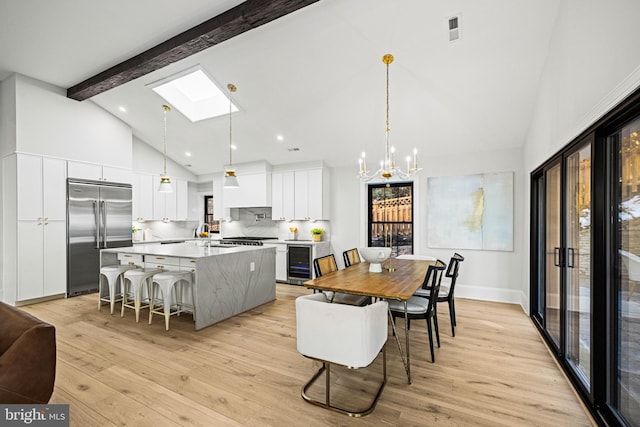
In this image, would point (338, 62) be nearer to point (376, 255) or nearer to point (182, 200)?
point (376, 255)

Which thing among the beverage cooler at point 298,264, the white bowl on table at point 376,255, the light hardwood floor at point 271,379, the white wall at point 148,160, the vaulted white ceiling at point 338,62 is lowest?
the light hardwood floor at point 271,379

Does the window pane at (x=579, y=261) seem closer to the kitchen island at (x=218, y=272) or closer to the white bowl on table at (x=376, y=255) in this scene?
the white bowl on table at (x=376, y=255)

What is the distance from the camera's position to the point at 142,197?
6.28 m

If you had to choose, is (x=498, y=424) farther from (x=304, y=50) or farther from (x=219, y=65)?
(x=219, y=65)

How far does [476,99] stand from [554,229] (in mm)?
1854

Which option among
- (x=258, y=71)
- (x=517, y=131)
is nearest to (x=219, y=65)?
(x=258, y=71)

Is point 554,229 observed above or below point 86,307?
above

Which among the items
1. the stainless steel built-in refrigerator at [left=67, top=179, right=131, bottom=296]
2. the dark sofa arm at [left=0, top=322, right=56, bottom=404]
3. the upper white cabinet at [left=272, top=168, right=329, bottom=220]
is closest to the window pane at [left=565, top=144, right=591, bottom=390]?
the dark sofa arm at [left=0, top=322, right=56, bottom=404]

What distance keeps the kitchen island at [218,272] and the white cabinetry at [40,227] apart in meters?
1.00

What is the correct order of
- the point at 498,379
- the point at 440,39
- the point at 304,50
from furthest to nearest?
the point at 304,50
the point at 440,39
the point at 498,379

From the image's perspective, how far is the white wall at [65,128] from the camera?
4367 millimetres

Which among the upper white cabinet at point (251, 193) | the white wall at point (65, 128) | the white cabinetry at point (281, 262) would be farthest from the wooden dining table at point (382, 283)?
the white wall at point (65, 128)

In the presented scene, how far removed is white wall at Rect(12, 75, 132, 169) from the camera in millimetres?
4367

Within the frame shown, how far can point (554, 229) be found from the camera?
300 centimetres
